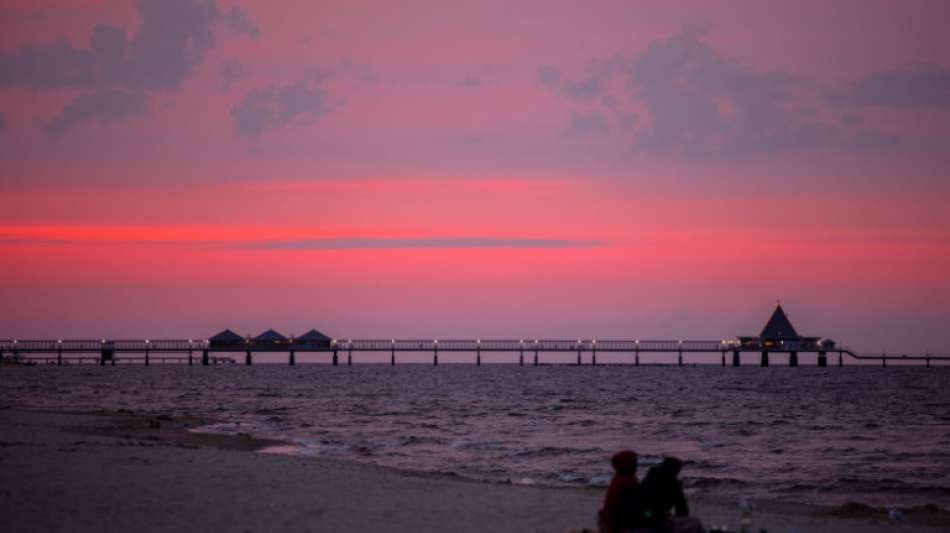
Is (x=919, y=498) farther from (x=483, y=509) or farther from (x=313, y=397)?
(x=313, y=397)

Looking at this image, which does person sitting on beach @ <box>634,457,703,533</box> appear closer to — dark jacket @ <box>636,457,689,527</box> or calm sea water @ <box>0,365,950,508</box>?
dark jacket @ <box>636,457,689,527</box>

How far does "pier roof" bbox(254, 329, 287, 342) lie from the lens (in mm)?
163250

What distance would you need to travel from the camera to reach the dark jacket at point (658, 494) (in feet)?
33.4

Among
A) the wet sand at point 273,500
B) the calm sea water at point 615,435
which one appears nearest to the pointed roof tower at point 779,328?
the calm sea water at point 615,435

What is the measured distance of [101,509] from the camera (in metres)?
12.8

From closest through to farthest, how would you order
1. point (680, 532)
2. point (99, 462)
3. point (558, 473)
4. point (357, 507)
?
point (680, 532), point (357, 507), point (99, 462), point (558, 473)

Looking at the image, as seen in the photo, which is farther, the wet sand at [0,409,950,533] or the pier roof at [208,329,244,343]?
the pier roof at [208,329,244,343]

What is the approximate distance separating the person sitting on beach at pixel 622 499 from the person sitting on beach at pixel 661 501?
0.08m

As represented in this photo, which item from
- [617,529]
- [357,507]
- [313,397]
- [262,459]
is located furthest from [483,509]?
[313,397]

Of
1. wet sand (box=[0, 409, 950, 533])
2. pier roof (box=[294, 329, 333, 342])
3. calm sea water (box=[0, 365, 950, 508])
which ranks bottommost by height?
calm sea water (box=[0, 365, 950, 508])

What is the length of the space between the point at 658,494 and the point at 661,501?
81 millimetres

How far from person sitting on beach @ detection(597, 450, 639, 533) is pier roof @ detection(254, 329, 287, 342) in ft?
514

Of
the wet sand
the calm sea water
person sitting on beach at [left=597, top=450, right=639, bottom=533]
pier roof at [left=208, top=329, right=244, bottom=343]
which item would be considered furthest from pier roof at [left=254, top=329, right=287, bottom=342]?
person sitting on beach at [left=597, top=450, right=639, bottom=533]

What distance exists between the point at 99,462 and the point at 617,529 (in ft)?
33.2
